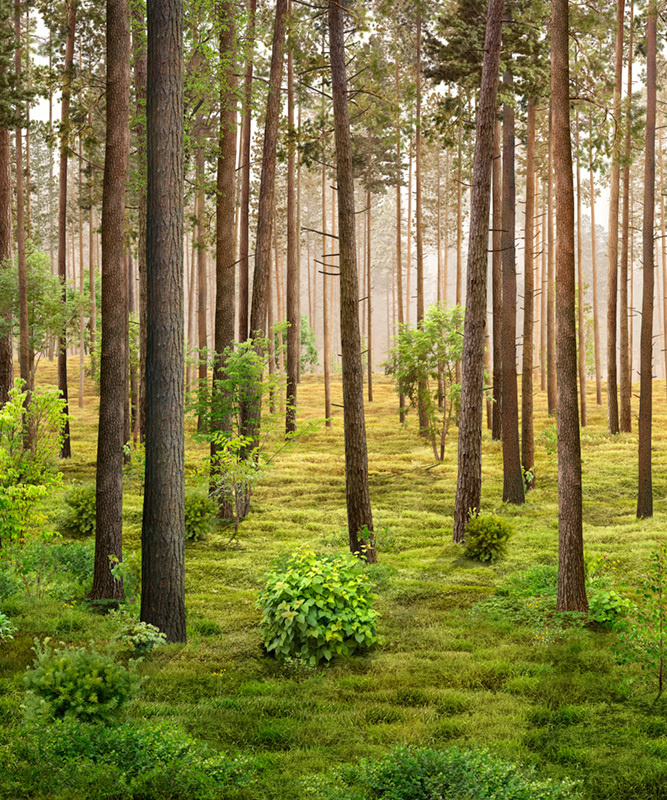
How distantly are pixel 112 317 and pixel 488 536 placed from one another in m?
6.67

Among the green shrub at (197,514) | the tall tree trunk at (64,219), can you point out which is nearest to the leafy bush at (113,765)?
the green shrub at (197,514)

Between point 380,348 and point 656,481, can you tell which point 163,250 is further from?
point 380,348

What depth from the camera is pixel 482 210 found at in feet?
37.1

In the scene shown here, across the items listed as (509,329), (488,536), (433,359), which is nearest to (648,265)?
(509,329)

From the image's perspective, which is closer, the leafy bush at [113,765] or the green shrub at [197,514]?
the leafy bush at [113,765]

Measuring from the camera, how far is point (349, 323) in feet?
33.8

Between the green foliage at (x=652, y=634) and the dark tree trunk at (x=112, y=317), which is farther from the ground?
the dark tree trunk at (x=112, y=317)

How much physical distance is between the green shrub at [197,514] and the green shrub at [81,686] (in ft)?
24.6

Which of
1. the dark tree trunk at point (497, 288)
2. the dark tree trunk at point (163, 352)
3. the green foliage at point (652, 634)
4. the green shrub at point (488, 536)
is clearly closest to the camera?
the green foliage at point (652, 634)

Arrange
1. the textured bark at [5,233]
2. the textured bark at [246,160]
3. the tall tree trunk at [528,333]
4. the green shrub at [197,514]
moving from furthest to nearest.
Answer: the textured bark at [5,233], the tall tree trunk at [528,333], the textured bark at [246,160], the green shrub at [197,514]

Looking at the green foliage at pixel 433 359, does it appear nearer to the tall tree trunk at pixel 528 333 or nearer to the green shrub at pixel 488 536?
the tall tree trunk at pixel 528 333

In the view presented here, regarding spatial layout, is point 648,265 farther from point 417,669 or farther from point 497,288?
point 417,669

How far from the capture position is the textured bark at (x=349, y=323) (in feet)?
33.6

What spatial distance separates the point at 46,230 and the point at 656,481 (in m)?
47.0
